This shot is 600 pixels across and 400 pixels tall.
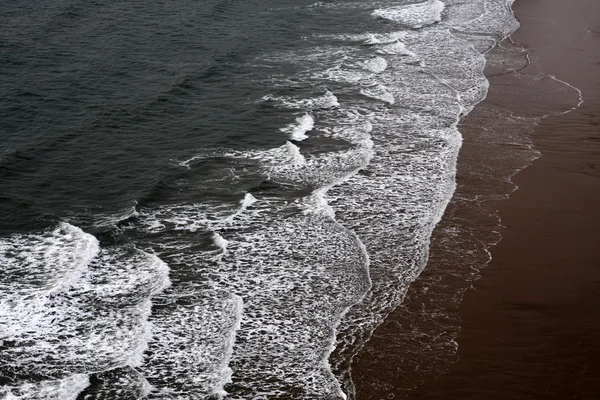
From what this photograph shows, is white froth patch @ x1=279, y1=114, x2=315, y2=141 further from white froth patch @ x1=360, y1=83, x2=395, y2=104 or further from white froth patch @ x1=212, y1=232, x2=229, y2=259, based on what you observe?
white froth patch @ x1=212, y1=232, x2=229, y2=259

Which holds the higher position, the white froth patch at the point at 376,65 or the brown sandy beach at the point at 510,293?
the white froth patch at the point at 376,65

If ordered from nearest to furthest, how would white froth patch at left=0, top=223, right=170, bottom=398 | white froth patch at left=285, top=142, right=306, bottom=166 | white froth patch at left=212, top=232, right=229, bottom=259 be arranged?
white froth patch at left=0, top=223, right=170, bottom=398
white froth patch at left=212, top=232, right=229, bottom=259
white froth patch at left=285, top=142, right=306, bottom=166

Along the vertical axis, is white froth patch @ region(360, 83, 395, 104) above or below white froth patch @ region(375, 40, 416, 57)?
below

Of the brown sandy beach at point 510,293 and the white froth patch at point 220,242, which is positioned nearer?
the brown sandy beach at point 510,293

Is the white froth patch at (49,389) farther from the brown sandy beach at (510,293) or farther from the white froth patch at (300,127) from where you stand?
the white froth patch at (300,127)

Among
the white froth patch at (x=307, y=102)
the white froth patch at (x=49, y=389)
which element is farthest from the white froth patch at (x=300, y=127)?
the white froth patch at (x=49, y=389)

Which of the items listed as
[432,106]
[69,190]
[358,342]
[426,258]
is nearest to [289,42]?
[432,106]

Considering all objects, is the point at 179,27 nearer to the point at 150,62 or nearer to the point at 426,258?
the point at 150,62

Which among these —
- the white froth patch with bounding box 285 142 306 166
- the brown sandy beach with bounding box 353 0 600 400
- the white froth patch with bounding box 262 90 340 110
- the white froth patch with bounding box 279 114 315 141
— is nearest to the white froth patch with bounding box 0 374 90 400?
the brown sandy beach with bounding box 353 0 600 400
